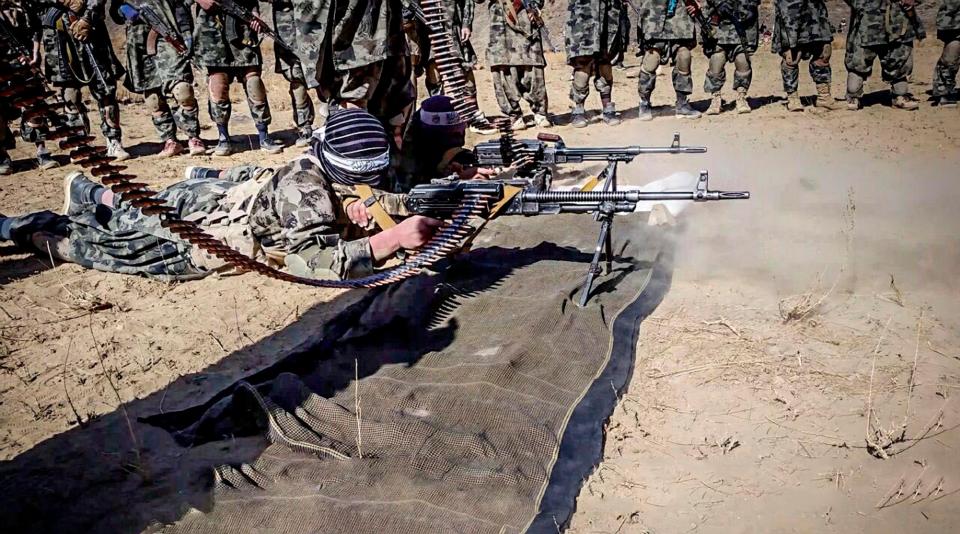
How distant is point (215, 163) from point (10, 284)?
3.73 m

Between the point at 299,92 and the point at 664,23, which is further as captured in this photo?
the point at 664,23

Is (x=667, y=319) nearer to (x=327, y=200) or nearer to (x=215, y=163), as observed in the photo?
(x=327, y=200)

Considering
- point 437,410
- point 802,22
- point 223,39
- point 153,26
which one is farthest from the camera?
point 802,22

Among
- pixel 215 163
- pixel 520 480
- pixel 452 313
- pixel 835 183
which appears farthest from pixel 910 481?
pixel 215 163

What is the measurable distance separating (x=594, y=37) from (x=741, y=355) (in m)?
6.87

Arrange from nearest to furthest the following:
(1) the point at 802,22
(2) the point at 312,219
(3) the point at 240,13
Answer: (2) the point at 312,219 < (3) the point at 240,13 < (1) the point at 802,22

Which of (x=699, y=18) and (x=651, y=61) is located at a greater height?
(x=699, y=18)

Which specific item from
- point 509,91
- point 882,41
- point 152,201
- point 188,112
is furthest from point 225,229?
point 882,41

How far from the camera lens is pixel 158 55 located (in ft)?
29.3

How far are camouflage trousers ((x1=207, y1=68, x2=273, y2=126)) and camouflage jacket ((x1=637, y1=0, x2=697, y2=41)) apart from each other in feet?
17.8

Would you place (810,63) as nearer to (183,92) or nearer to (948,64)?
(948,64)

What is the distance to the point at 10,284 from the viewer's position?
18.0 ft

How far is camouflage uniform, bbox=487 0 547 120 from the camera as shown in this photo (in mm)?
9883

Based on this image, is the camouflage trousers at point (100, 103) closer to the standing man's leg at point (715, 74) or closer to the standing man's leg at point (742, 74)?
the standing man's leg at point (715, 74)
